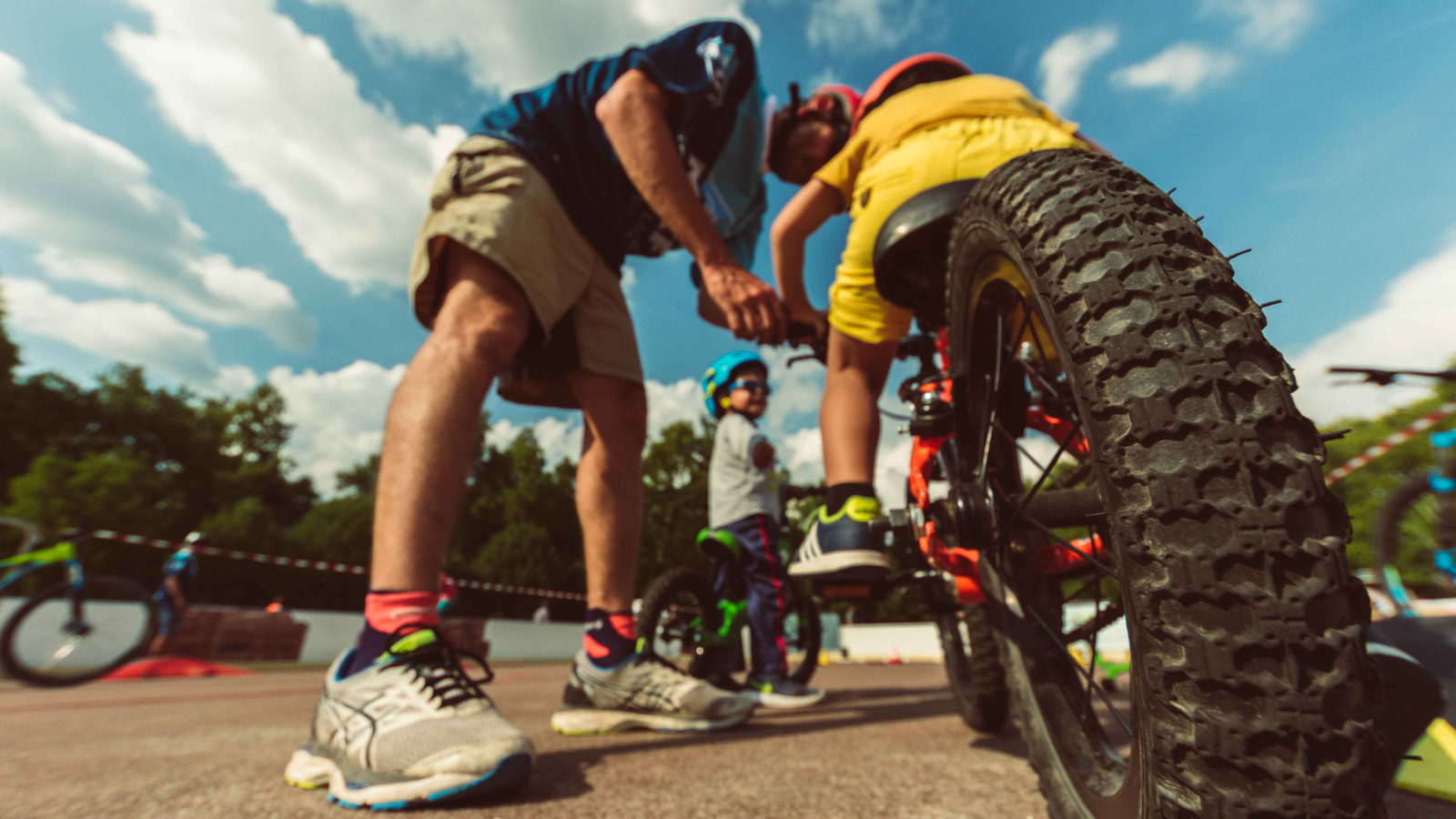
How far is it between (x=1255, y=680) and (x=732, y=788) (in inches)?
37.2

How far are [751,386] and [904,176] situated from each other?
2.90 metres

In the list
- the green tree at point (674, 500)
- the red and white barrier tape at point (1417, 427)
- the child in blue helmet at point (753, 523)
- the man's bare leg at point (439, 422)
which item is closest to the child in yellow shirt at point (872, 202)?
the man's bare leg at point (439, 422)

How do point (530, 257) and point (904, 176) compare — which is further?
point (530, 257)

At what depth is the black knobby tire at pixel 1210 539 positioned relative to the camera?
1.61 ft

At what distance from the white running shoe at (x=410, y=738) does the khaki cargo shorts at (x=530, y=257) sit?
2.81 ft

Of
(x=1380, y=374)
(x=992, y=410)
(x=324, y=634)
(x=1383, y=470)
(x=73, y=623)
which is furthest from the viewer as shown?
(x=1383, y=470)

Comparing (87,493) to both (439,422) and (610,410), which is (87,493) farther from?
(439,422)

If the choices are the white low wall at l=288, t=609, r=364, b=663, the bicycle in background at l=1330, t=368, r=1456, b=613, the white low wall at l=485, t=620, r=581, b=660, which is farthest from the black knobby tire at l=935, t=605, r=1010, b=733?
the white low wall at l=485, t=620, r=581, b=660

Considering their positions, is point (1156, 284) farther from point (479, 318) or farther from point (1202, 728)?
point (479, 318)

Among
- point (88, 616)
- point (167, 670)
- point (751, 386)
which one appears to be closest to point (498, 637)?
point (167, 670)

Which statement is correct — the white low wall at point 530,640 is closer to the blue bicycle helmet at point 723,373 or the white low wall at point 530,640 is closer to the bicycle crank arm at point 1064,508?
the blue bicycle helmet at point 723,373

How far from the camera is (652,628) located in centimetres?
312

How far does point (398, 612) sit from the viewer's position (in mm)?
1298

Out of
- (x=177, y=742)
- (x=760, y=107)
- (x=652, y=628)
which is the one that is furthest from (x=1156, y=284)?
(x=652, y=628)
